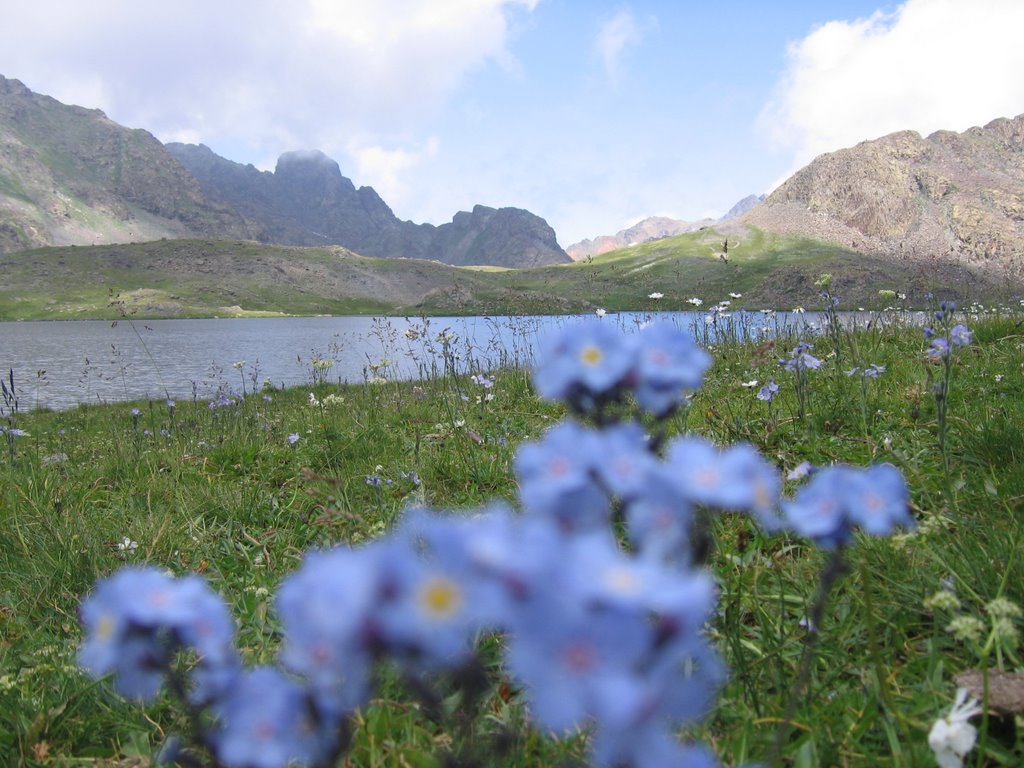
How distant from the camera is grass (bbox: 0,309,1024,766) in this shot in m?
2.08

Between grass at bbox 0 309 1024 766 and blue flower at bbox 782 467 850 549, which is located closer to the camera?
blue flower at bbox 782 467 850 549

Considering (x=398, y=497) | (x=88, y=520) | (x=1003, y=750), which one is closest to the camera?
(x=1003, y=750)

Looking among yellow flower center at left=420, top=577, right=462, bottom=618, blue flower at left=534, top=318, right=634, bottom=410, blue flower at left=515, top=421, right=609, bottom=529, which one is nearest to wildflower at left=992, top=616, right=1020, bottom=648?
blue flower at left=534, top=318, right=634, bottom=410

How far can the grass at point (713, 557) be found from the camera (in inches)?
81.8

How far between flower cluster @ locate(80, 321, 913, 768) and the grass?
325 millimetres

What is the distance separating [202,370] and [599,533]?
98.6ft

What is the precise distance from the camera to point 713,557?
3.12 meters

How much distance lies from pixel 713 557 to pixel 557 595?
2.77 metres

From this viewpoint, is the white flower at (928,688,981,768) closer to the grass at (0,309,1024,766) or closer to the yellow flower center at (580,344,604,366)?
the grass at (0,309,1024,766)

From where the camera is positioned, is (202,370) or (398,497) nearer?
(398,497)

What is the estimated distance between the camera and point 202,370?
27219 millimetres

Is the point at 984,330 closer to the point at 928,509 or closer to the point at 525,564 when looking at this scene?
the point at 928,509

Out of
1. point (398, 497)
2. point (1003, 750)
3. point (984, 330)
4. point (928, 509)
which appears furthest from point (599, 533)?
point (984, 330)

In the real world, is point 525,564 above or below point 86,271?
below
